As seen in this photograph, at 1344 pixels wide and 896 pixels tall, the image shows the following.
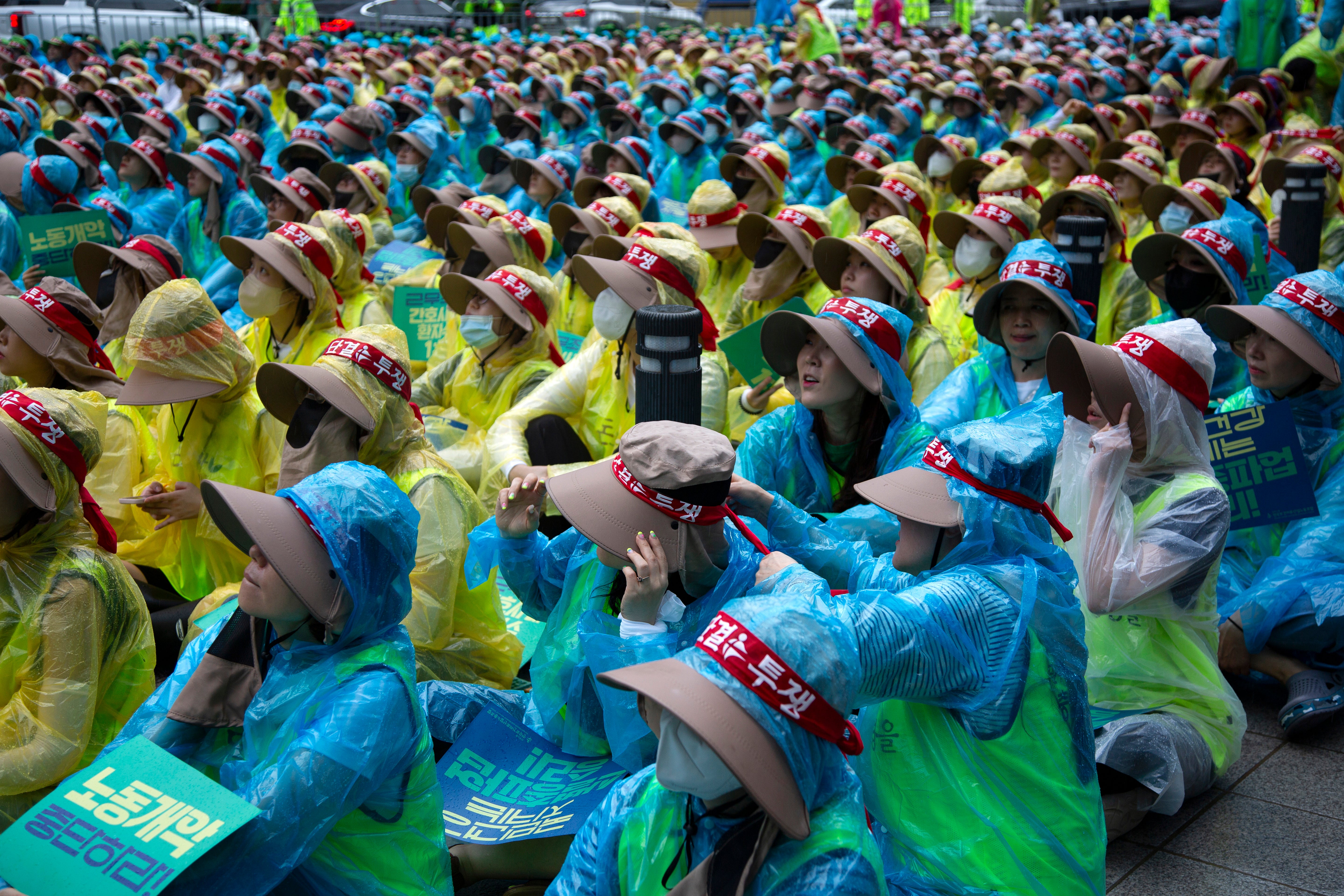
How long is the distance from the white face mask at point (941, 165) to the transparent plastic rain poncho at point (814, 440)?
20.6 feet

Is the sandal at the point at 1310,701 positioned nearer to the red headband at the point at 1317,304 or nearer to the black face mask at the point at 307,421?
the red headband at the point at 1317,304

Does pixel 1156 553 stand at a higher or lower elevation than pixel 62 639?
higher

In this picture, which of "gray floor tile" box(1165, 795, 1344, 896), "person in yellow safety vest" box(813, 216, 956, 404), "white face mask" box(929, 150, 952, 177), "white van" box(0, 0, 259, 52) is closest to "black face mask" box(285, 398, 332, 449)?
"person in yellow safety vest" box(813, 216, 956, 404)

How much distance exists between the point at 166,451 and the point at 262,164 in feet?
27.6

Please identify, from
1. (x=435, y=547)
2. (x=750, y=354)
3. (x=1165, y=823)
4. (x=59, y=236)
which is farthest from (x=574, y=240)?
(x=1165, y=823)

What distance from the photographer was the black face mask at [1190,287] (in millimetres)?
5734

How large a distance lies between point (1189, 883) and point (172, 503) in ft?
11.8

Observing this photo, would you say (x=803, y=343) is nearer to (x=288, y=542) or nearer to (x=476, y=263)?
(x=288, y=542)

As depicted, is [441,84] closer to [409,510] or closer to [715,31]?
[715,31]

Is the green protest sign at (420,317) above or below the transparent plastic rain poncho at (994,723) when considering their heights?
below

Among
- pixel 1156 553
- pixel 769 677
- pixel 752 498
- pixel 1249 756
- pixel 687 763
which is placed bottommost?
pixel 1249 756

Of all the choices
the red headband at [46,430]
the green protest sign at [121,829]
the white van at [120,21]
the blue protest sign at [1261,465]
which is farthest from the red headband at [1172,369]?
the white van at [120,21]

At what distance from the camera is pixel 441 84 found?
15.6 metres

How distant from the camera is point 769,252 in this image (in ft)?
21.3
